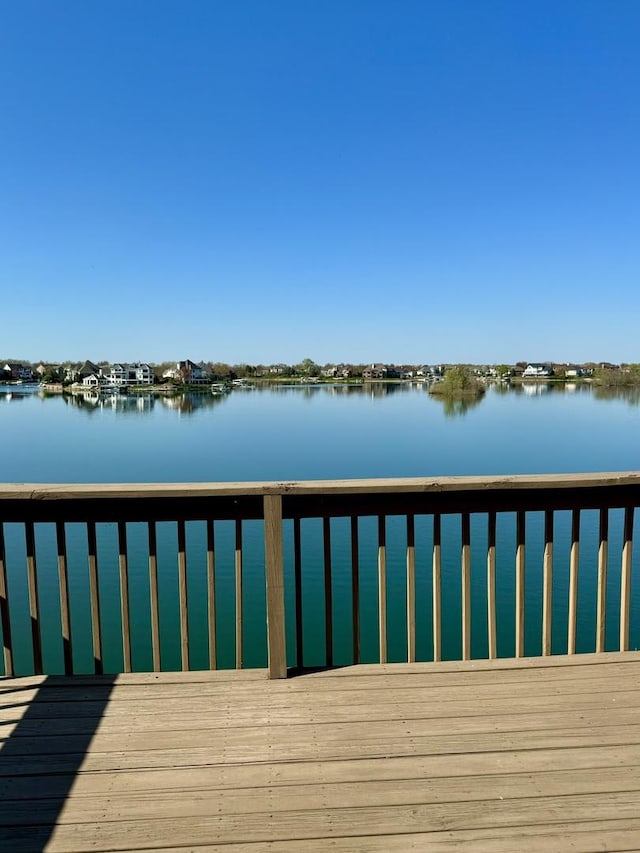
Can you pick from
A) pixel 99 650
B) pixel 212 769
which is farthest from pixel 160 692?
pixel 212 769

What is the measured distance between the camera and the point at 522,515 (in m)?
2.67

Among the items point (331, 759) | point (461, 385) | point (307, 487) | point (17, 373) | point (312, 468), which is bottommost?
point (312, 468)

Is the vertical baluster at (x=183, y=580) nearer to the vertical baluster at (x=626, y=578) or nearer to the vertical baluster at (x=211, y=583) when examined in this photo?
the vertical baluster at (x=211, y=583)

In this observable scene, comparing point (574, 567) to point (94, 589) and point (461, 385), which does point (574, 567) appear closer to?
point (94, 589)

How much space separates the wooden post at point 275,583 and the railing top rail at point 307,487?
9 centimetres

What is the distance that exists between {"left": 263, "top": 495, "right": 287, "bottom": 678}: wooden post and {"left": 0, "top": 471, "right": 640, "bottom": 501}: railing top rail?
0.09m

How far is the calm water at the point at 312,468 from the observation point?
32.5 feet

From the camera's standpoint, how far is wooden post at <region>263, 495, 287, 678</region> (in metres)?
2.53

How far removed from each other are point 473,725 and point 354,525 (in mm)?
915

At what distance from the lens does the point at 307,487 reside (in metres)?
2.51

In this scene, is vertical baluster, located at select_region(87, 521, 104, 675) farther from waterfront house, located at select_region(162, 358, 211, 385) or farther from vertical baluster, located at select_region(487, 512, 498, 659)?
waterfront house, located at select_region(162, 358, 211, 385)

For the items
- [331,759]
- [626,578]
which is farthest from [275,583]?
[626,578]

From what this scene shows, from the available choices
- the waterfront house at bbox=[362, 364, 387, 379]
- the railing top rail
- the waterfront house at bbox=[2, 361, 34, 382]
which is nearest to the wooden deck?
the railing top rail

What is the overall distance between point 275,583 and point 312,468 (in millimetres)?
20963
